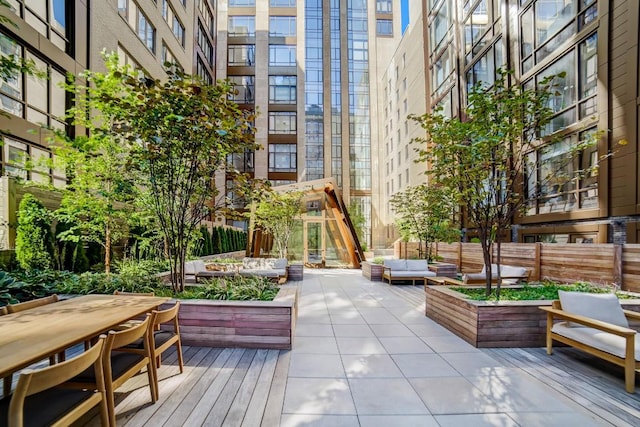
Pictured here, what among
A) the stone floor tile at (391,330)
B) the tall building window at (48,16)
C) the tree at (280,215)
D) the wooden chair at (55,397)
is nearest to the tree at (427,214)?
the tree at (280,215)

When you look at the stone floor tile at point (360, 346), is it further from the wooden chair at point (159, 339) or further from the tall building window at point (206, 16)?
the tall building window at point (206, 16)

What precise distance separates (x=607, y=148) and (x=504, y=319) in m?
7.20

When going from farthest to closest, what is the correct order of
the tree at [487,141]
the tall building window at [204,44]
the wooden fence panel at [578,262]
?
the tall building window at [204,44]
the wooden fence panel at [578,262]
the tree at [487,141]

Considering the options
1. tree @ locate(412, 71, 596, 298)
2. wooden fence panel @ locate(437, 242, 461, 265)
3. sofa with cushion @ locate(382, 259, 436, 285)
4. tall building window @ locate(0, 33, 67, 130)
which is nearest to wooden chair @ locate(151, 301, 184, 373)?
tree @ locate(412, 71, 596, 298)

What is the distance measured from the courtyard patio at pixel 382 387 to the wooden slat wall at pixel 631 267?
3.78 m

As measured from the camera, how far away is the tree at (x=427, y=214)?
36.6 feet

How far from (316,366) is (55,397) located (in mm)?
2433

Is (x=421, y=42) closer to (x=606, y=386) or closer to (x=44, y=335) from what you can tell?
(x=606, y=386)

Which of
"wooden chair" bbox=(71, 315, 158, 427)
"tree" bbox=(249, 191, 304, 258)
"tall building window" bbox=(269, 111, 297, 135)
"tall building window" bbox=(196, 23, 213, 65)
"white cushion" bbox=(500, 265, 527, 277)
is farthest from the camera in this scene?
"tall building window" bbox=(269, 111, 297, 135)

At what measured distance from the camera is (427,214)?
12.0 meters

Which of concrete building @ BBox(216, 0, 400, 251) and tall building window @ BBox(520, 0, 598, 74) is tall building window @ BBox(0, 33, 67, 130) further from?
concrete building @ BBox(216, 0, 400, 251)

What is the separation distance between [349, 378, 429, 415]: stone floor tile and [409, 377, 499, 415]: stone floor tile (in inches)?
3.9

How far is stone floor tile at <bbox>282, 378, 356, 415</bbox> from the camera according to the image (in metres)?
2.80

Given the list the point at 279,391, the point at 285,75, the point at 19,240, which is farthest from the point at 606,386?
the point at 285,75
